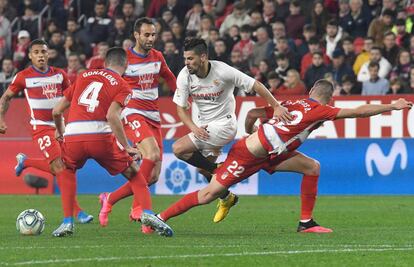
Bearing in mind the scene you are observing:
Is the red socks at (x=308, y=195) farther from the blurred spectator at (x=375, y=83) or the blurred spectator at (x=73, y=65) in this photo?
the blurred spectator at (x=73, y=65)

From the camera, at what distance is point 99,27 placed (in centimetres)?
2908

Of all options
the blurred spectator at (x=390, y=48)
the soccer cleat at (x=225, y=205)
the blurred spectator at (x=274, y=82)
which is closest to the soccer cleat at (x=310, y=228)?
the soccer cleat at (x=225, y=205)

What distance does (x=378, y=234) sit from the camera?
13328 mm

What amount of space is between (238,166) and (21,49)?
16.8 metres

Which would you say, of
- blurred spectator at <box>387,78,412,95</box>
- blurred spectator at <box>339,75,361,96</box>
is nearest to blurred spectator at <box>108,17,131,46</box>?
blurred spectator at <box>339,75,361,96</box>

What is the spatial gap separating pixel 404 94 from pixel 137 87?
8590mm

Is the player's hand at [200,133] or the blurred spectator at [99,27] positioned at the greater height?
the player's hand at [200,133]

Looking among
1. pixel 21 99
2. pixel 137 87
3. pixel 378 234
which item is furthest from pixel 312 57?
pixel 378 234

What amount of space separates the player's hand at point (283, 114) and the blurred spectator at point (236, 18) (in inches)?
566

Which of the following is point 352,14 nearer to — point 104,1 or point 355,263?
point 104,1

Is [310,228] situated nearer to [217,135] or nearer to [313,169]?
[313,169]

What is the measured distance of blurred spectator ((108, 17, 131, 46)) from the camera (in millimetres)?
27984

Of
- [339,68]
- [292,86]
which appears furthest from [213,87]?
[339,68]

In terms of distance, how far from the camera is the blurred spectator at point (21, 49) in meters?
28.7
